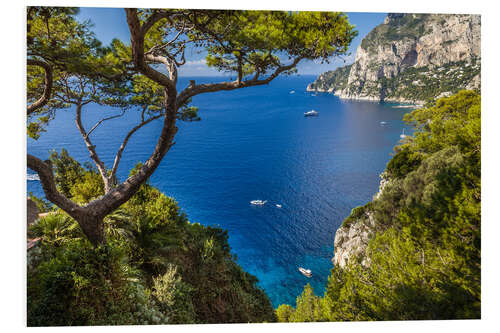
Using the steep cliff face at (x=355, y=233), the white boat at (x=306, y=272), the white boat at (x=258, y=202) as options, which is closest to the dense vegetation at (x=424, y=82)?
the steep cliff face at (x=355, y=233)

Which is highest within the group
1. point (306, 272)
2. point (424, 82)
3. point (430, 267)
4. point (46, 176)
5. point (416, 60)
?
point (416, 60)

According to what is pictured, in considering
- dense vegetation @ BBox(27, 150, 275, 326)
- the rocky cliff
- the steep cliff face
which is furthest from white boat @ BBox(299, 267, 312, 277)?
the rocky cliff

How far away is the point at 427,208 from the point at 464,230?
622mm

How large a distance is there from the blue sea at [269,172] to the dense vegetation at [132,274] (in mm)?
2218

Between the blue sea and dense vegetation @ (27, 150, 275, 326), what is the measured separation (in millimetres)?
2218

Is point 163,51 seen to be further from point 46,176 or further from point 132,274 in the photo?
point 132,274

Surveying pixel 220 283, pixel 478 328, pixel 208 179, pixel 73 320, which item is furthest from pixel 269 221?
pixel 73 320

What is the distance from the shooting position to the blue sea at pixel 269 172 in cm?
1234

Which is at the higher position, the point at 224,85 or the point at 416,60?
the point at 416,60

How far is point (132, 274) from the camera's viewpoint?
3.15m

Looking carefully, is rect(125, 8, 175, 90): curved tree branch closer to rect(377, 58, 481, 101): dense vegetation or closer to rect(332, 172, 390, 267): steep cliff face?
rect(332, 172, 390, 267): steep cliff face

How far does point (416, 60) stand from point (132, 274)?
30.6 meters

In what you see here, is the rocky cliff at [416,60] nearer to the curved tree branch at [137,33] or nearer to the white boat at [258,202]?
the curved tree branch at [137,33]

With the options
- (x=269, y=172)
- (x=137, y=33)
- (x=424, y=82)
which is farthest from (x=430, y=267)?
(x=424, y=82)
